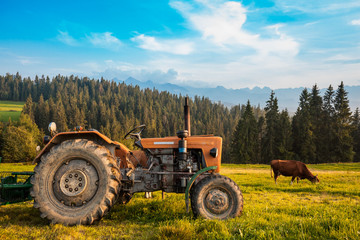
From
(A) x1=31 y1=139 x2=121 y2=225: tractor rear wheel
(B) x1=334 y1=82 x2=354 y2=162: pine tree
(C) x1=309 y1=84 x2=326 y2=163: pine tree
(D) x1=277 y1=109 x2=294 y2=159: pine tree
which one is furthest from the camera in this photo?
(D) x1=277 y1=109 x2=294 y2=159: pine tree

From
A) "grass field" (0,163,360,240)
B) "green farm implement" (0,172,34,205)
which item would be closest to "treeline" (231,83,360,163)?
"grass field" (0,163,360,240)

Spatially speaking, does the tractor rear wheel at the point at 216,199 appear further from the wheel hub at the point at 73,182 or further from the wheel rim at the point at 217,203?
the wheel hub at the point at 73,182

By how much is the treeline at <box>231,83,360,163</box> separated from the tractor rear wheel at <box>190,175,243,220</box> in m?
48.9

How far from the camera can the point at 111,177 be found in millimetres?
4730

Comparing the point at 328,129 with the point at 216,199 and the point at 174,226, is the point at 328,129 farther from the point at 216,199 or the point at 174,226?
the point at 174,226

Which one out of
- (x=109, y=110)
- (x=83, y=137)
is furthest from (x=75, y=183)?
(x=109, y=110)

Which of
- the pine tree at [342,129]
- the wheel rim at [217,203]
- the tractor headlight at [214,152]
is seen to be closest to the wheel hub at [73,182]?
the wheel rim at [217,203]

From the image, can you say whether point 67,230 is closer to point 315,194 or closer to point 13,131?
point 315,194

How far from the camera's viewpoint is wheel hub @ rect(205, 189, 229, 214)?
15.9 feet

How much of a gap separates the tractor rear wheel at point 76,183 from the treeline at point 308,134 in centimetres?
5030

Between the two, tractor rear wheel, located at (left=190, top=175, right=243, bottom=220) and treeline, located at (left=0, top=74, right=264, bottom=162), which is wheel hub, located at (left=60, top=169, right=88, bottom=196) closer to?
tractor rear wheel, located at (left=190, top=175, right=243, bottom=220)

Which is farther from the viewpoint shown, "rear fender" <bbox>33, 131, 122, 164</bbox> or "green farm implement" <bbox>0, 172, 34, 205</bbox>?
"rear fender" <bbox>33, 131, 122, 164</bbox>

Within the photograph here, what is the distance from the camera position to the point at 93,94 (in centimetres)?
16562

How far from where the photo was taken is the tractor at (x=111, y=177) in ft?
15.3
